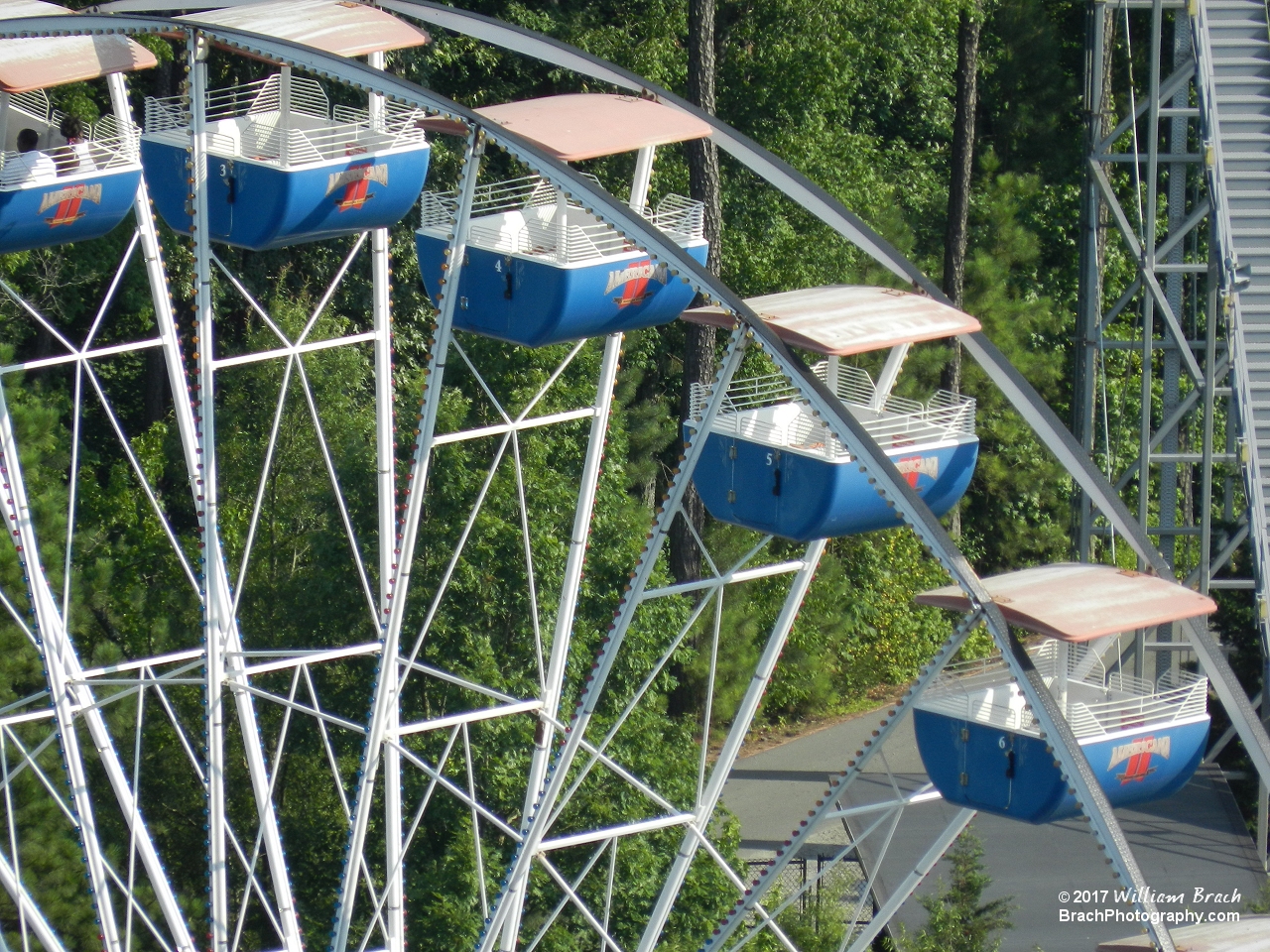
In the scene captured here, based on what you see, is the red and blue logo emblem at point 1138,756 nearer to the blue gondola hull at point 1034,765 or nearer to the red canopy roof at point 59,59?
the blue gondola hull at point 1034,765

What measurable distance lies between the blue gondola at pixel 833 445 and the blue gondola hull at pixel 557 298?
1.27m

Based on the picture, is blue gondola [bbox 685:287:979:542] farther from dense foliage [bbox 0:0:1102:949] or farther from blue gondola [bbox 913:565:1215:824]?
dense foliage [bbox 0:0:1102:949]

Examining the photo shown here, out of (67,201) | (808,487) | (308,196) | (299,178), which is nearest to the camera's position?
(808,487)

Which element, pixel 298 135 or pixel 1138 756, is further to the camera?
pixel 298 135

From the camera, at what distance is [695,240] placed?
17625mm

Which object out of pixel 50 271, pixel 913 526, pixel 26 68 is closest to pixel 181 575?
pixel 50 271

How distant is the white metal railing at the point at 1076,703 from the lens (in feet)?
43.2

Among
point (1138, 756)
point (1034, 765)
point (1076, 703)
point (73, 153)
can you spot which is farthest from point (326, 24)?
point (1138, 756)

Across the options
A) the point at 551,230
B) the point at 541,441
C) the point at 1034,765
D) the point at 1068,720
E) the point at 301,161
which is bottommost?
the point at 541,441

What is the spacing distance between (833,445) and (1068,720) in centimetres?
243

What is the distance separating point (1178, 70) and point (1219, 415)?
12499 millimetres

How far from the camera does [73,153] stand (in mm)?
17672

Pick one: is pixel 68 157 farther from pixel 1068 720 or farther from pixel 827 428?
pixel 1068 720

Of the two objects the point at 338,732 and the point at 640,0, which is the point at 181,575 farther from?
the point at 640,0
